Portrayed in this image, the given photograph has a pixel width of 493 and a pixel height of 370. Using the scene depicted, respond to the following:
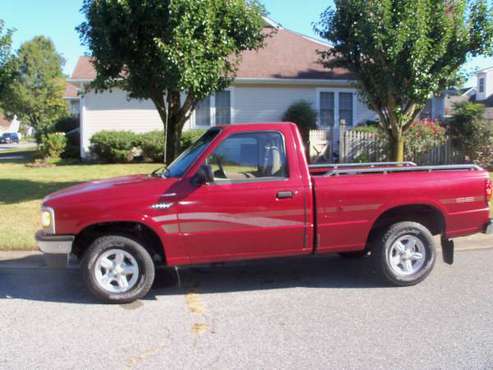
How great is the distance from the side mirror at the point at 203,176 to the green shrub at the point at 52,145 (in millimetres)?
16523

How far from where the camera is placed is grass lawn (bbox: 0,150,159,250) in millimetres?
8188

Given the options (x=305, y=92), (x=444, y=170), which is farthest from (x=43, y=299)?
(x=305, y=92)

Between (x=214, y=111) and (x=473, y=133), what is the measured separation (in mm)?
9331

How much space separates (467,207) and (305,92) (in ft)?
50.4

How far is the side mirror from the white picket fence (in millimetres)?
11359

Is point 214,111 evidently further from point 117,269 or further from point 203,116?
point 117,269

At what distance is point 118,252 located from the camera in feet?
18.1

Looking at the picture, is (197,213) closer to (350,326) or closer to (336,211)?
(336,211)

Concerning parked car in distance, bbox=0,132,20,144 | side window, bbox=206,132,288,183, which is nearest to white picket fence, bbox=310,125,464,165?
side window, bbox=206,132,288,183

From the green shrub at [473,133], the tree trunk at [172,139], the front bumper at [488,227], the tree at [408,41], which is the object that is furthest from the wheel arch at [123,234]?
the green shrub at [473,133]

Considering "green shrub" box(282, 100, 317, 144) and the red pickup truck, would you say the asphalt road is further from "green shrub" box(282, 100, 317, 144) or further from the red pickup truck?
"green shrub" box(282, 100, 317, 144)

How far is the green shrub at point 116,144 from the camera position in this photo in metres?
19.1

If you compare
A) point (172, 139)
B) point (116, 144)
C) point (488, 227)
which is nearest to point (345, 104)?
point (116, 144)

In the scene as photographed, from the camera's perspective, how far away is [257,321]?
16.3 ft
